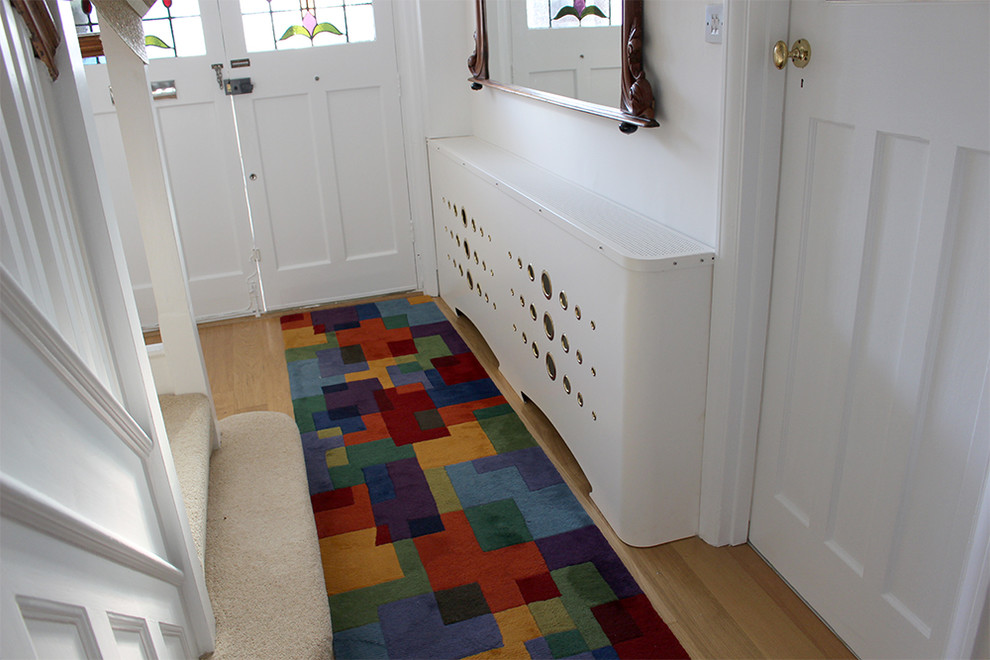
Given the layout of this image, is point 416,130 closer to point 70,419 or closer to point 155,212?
point 155,212

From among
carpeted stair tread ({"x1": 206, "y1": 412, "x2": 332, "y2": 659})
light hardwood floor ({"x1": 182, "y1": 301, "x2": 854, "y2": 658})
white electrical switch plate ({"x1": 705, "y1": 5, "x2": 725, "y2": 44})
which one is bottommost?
light hardwood floor ({"x1": 182, "y1": 301, "x2": 854, "y2": 658})

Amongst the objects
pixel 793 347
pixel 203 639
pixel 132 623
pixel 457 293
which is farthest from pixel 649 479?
pixel 457 293

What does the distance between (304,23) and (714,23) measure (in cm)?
235

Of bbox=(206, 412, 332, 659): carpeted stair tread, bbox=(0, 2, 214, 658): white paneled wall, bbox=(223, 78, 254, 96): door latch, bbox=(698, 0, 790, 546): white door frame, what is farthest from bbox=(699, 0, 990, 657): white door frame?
bbox=(223, 78, 254, 96): door latch

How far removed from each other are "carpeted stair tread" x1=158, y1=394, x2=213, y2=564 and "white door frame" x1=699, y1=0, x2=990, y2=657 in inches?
49.4

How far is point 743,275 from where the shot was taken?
1.85 meters

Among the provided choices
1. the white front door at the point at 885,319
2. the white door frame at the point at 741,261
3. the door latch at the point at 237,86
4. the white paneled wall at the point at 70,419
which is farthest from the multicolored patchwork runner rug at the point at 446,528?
the door latch at the point at 237,86

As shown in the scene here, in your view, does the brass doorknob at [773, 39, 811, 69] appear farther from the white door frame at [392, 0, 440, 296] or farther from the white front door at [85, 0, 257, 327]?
the white front door at [85, 0, 257, 327]

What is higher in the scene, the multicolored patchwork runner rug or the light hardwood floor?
the light hardwood floor

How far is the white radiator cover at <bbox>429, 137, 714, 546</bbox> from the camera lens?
6.30 feet

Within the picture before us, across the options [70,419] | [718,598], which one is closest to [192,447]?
[70,419]

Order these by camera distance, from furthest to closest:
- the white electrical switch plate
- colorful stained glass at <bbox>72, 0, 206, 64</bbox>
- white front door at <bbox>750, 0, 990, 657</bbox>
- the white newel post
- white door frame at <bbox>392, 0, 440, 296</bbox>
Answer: white door frame at <bbox>392, 0, 440, 296</bbox> → colorful stained glass at <bbox>72, 0, 206, 64</bbox> → the white newel post → the white electrical switch plate → white front door at <bbox>750, 0, 990, 657</bbox>

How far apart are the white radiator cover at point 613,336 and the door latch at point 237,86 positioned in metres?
1.33

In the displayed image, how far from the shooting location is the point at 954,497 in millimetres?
1432
